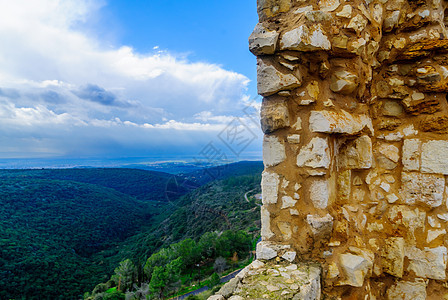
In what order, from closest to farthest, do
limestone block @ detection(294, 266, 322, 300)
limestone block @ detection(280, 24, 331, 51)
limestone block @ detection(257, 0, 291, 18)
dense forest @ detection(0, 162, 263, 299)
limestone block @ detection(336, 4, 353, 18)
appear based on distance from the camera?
limestone block @ detection(294, 266, 322, 300)
limestone block @ detection(280, 24, 331, 51)
limestone block @ detection(336, 4, 353, 18)
limestone block @ detection(257, 0, 291, 18)
dense forest @ detection(0, 162, 263, 299)

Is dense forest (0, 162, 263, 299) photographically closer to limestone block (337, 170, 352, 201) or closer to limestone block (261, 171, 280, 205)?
limestone block (261, 171, 280, 205)

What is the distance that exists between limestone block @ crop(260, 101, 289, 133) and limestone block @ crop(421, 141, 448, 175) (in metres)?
1.19

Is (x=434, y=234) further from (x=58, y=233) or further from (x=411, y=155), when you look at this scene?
(x=58, y=233)

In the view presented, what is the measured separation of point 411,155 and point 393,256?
878mm

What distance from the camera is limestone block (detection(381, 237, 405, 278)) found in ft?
6.88

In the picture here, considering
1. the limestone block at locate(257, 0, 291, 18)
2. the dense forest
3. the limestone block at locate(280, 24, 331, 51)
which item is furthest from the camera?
the dense forest

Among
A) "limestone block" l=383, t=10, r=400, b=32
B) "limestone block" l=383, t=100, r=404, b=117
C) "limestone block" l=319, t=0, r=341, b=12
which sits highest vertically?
"limestone block" l=319, t=0, r=341, b=12

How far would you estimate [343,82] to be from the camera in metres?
2.07

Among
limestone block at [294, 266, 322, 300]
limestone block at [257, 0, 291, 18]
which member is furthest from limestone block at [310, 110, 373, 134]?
limestone block at [294, 266, 322, 300]

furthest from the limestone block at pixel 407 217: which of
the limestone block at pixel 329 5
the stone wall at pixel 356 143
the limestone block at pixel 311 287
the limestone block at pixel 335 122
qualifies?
the limestone block at pixel 329 5

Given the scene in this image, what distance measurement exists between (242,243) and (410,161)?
84.2 ft

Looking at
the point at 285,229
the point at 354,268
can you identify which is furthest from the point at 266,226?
the point at 354,268

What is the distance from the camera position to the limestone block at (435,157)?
2035mm

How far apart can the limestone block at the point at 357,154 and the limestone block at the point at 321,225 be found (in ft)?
1.87
